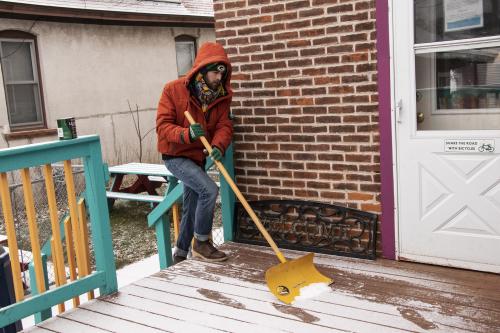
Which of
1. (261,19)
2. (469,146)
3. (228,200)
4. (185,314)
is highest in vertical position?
(261,19)

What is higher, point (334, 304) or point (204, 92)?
point (204, 92)

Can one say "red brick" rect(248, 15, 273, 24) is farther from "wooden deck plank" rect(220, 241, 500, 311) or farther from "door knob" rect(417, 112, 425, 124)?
A: "wooden deck plank" rect(220, 241, 500, 311)

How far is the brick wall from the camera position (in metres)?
3.95

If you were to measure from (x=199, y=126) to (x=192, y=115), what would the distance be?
272mm

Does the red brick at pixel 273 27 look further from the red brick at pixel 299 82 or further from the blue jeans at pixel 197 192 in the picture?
the blue jeans at pixel 197 192

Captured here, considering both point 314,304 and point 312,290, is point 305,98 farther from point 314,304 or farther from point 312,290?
point 314,304

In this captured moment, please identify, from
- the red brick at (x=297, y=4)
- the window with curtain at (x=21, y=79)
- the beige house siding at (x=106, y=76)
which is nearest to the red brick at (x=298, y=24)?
the red brick at (x=297, y=4)

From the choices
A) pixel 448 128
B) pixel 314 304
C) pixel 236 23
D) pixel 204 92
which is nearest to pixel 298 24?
pixel 236 23

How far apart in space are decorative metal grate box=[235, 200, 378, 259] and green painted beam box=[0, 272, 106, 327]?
1.46 metres

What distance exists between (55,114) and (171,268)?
6823 mm

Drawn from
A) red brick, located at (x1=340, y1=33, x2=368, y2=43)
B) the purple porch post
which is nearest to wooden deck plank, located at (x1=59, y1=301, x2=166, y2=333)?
the purple porch post

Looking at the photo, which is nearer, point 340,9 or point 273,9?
point 340,9

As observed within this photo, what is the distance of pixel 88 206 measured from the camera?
3520mm

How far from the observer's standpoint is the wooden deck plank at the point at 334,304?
3008 millimetres
